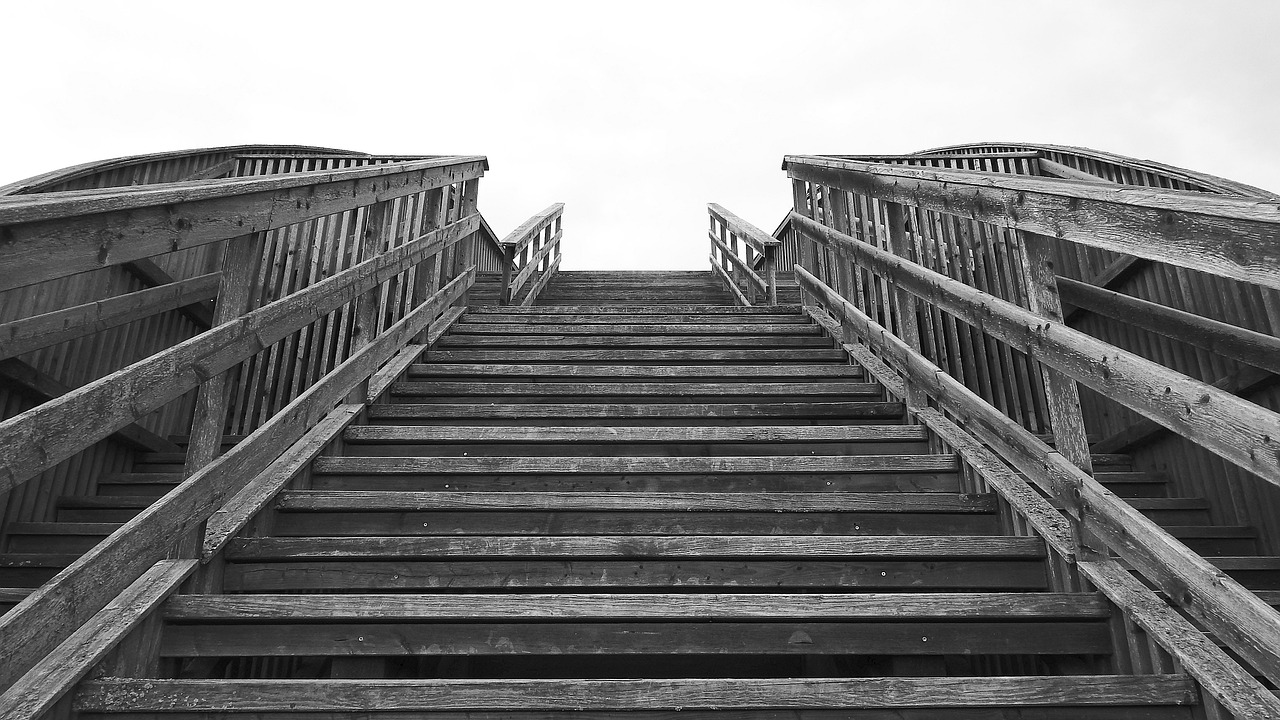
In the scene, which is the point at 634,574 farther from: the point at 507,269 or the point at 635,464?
the point at 507,269

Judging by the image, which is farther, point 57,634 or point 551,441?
point 551,441

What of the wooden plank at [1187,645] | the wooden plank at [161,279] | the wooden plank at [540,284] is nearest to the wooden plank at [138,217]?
the wooden plank at [1187,645]

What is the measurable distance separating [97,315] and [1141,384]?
4.82 m

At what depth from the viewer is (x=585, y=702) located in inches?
64.1

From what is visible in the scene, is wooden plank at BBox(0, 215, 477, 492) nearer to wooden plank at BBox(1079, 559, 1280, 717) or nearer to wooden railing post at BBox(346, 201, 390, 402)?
wooden railing post at BBox(346, 201, 390, 402)

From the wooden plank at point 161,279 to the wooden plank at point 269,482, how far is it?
248 centimetres

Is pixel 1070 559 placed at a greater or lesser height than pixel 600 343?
lesser

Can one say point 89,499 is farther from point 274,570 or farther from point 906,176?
point 906,176

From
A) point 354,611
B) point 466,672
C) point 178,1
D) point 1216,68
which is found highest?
point 178,1

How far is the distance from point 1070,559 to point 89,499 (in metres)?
4.56

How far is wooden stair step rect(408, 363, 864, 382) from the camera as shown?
3.75 metres

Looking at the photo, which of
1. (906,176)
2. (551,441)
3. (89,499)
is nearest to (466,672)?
(551,441)

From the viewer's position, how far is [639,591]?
214cm

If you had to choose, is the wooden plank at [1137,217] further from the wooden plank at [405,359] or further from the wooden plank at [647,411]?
the wooden plank at [405,359]
